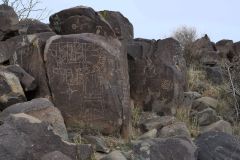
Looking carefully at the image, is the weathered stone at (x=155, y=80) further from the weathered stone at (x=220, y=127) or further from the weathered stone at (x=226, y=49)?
the weathered stone at (x=226, y=49)

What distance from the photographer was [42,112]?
20.5ft

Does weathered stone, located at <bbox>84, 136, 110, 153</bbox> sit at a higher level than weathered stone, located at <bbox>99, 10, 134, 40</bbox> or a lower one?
lower

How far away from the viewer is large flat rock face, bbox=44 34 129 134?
729 cm

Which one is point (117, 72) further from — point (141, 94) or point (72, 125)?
point (141, 94)

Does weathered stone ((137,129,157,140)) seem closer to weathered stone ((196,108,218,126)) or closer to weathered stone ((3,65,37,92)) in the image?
weathered stone ((196,108,218,126))

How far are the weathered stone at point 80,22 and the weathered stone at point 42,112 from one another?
2031mm

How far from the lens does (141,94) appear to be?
9.27 meters

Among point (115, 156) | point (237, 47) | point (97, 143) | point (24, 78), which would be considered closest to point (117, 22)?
point (24, 78)

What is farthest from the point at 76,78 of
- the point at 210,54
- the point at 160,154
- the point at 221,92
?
the point at 210,54

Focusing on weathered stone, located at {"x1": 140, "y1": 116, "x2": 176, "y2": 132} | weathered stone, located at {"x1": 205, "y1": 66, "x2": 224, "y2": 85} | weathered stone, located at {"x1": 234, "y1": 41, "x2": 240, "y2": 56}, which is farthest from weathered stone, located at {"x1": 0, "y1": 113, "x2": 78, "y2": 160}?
weathered stone, located at {"x1": 234, "y1": 41, "x2": 240, "y2": 56}

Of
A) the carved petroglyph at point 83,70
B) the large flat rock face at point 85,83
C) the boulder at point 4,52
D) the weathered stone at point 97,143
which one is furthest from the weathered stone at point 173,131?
the boulder at point 4,52

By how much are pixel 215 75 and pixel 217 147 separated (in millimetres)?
7128

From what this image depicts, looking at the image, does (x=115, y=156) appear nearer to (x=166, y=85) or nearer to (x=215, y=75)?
(x=166, y=85)

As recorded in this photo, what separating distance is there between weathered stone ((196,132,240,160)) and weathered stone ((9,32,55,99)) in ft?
7.72
